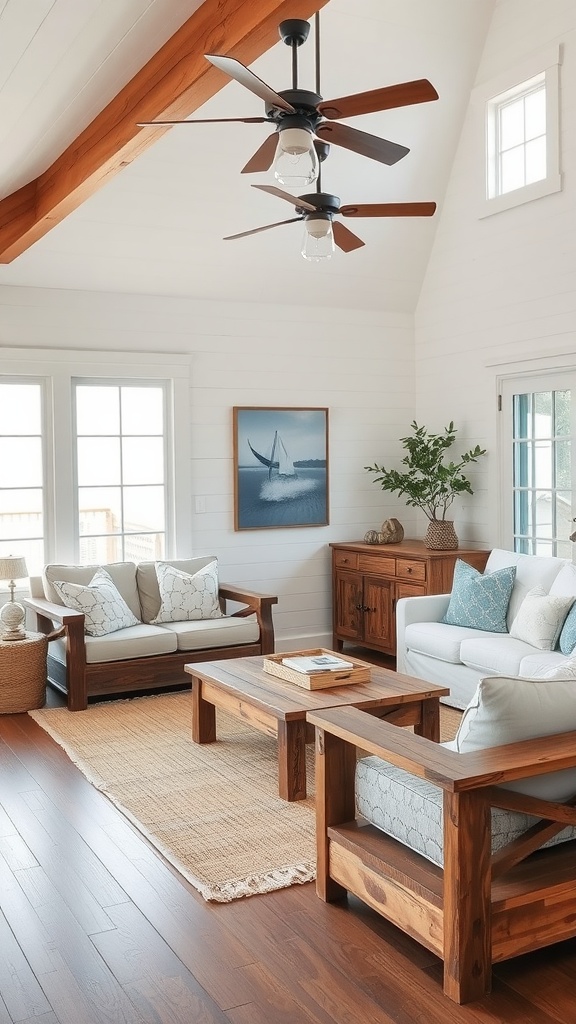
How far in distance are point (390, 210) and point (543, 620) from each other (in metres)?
2.30

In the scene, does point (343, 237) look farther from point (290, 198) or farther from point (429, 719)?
point (429, 719)

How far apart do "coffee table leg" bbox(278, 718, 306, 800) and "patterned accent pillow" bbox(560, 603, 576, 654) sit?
1.51 m

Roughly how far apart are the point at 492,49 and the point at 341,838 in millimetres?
5325

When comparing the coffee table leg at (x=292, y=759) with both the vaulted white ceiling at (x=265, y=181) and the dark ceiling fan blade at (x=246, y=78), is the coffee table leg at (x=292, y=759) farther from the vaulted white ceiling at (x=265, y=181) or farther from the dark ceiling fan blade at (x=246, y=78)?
the vaulted white ceiling at (x=265, y=181)

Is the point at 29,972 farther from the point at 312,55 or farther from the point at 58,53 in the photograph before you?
the point at 312,55

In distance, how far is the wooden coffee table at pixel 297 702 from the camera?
400 centimetres

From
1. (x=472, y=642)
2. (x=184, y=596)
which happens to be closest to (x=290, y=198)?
(x=472, y=642)

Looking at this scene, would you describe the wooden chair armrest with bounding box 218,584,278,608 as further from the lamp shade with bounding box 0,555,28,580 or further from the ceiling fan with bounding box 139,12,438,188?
the ceiling fan with bounding box 139,12,438,188

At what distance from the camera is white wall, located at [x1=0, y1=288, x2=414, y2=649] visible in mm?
6488

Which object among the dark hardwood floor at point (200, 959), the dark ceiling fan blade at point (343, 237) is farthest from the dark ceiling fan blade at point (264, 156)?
the dark hardwood floor at point (200, 959)

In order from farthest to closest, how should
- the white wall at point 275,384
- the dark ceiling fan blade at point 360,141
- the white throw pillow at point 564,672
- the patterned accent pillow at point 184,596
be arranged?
the white wall at point 275,384
the patterned accent pillow at point 184,596
the dark ceiling fan blade at point 360,141
the white throw pillow at point 564,672

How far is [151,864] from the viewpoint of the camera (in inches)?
134

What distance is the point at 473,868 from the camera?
95.8 inches

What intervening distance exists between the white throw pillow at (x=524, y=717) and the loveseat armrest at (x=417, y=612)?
3.05m
